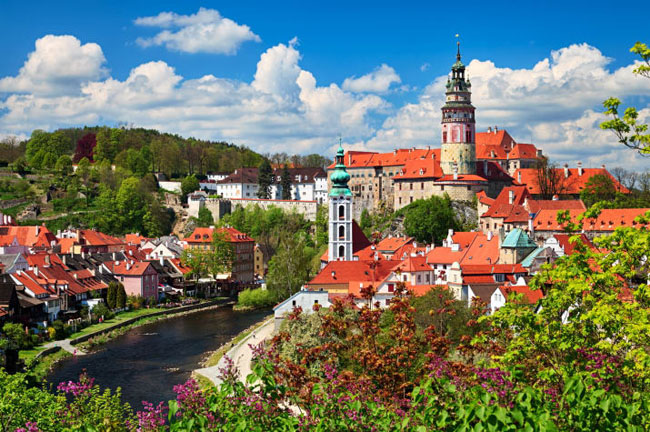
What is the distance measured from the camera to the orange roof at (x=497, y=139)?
73.0 metres

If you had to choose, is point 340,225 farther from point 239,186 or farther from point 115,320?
point 239,186

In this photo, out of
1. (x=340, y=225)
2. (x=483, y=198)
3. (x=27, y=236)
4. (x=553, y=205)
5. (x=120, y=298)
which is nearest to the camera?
(x=120, y=298)

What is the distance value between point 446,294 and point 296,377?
16858 mm

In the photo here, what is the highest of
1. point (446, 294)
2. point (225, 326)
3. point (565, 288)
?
point (565, 288)

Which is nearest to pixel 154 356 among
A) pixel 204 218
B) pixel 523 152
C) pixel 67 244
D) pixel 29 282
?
pixel 29 282

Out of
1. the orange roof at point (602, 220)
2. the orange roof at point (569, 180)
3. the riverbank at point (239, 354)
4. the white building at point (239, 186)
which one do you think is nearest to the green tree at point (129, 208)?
the white building at point (239, 186)

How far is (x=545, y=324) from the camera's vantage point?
499 inches

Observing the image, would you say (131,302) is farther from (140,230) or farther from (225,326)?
(140,230)

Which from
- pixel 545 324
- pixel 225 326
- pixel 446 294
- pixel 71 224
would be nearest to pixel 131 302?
pixel 225 326

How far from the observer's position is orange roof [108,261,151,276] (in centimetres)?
4906

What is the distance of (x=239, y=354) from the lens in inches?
1320

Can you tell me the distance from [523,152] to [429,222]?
18074 millimetres

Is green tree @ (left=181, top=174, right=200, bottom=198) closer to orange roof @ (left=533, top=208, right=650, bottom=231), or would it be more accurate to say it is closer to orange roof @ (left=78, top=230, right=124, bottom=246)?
orange roof @ (left=78, top=230, right=124, bottom=246)

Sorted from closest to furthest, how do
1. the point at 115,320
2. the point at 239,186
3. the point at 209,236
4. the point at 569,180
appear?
1. the point at 115,320
2. the point at 569,180
3. the point at 209,236
4. the point at 239,186
